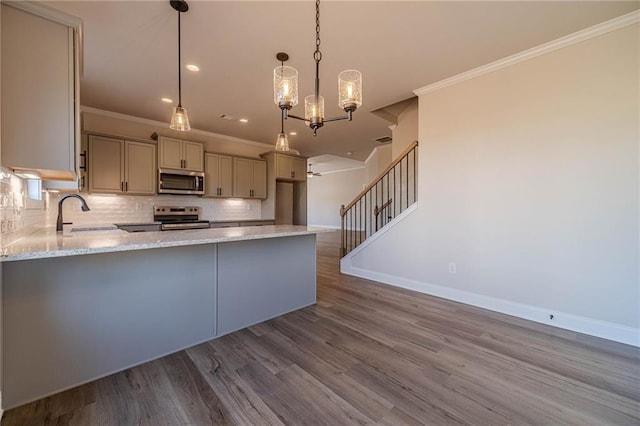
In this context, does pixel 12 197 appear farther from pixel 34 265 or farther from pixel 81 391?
pixel 81 391

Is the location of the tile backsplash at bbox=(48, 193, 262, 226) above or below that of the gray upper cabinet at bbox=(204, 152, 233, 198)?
below

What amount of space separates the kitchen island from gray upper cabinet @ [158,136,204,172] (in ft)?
9.43

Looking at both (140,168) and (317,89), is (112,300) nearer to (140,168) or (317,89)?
(317,89)

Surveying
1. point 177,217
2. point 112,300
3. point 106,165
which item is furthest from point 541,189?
point 106,165

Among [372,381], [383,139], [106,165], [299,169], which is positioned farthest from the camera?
[299,169]

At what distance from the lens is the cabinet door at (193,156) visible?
4930 mm

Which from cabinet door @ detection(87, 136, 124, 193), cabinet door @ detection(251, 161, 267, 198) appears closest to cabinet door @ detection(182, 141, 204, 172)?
cabinet door @ detection(87, 136, 124, 193)

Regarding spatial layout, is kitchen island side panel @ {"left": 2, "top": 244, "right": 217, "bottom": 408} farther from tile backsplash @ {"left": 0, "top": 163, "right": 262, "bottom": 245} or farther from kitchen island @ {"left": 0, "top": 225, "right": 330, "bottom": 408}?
tile backsplash @ {"left": 0, "top": 163, "right": 262, "bottom": 245}

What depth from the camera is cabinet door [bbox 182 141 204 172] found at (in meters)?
4.93

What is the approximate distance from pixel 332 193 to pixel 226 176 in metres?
8.54

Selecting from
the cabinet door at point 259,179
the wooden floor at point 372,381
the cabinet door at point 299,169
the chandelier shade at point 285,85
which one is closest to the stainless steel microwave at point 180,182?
the cabinet door at point 259,179

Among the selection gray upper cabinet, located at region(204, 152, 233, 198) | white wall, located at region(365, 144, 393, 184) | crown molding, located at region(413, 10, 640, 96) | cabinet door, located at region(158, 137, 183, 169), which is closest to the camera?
crown molding, located at region(413, 10, 640, 96)

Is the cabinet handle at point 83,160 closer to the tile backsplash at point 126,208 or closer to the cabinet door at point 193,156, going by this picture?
the tile backsplash at point 126,208

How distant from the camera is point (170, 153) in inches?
187
